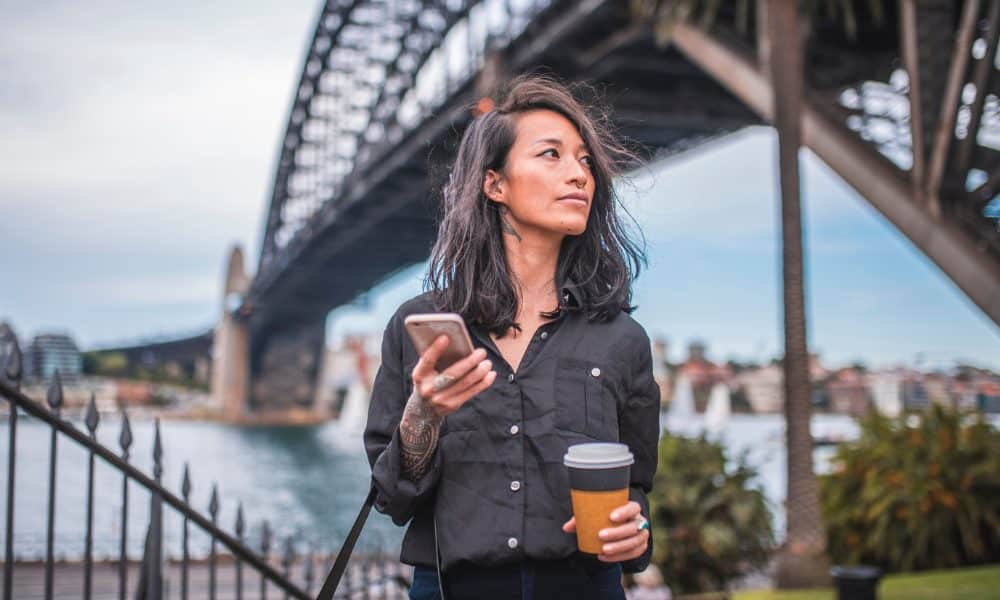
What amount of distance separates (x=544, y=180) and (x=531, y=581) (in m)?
0.74

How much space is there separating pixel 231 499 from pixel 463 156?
22967 mm

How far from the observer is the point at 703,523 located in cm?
802

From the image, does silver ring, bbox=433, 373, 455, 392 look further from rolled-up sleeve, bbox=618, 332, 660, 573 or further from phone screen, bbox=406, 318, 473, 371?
rolled-up sleeve, bbox=618, 332, 660, 573

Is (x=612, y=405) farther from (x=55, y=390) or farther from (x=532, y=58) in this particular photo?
(x=532, y=58)

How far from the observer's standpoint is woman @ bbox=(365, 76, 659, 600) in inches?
64.7

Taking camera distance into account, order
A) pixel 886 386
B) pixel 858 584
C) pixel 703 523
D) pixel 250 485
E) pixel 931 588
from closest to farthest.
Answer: pixel 858 584 → pixel 931 588 → pixel 703 523 → pixel 886 386 → pixel 250 485

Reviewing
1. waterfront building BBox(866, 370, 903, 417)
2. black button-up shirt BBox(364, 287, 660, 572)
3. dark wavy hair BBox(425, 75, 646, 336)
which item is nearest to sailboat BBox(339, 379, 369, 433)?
waterfront building BBox(866, 370, 903, 417)

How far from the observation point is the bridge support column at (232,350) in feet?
151

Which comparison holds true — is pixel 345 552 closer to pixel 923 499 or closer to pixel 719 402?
pixel 923 499

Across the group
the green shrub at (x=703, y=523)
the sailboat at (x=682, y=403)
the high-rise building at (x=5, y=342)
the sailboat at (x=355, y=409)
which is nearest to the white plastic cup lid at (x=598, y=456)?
the high-rise building at (x=5, y=342)

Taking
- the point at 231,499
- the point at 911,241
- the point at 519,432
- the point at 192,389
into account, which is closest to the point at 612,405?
the point at 519,432

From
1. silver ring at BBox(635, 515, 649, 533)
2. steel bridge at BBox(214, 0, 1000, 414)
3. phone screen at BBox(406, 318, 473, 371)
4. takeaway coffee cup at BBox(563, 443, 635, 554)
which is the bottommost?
silver ring at BBox(635, 515, 649, 533)

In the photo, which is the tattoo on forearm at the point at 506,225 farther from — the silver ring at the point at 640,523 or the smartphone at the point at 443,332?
the silver ring at the point at 640,523

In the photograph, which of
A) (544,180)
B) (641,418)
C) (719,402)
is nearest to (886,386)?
(719,402)
